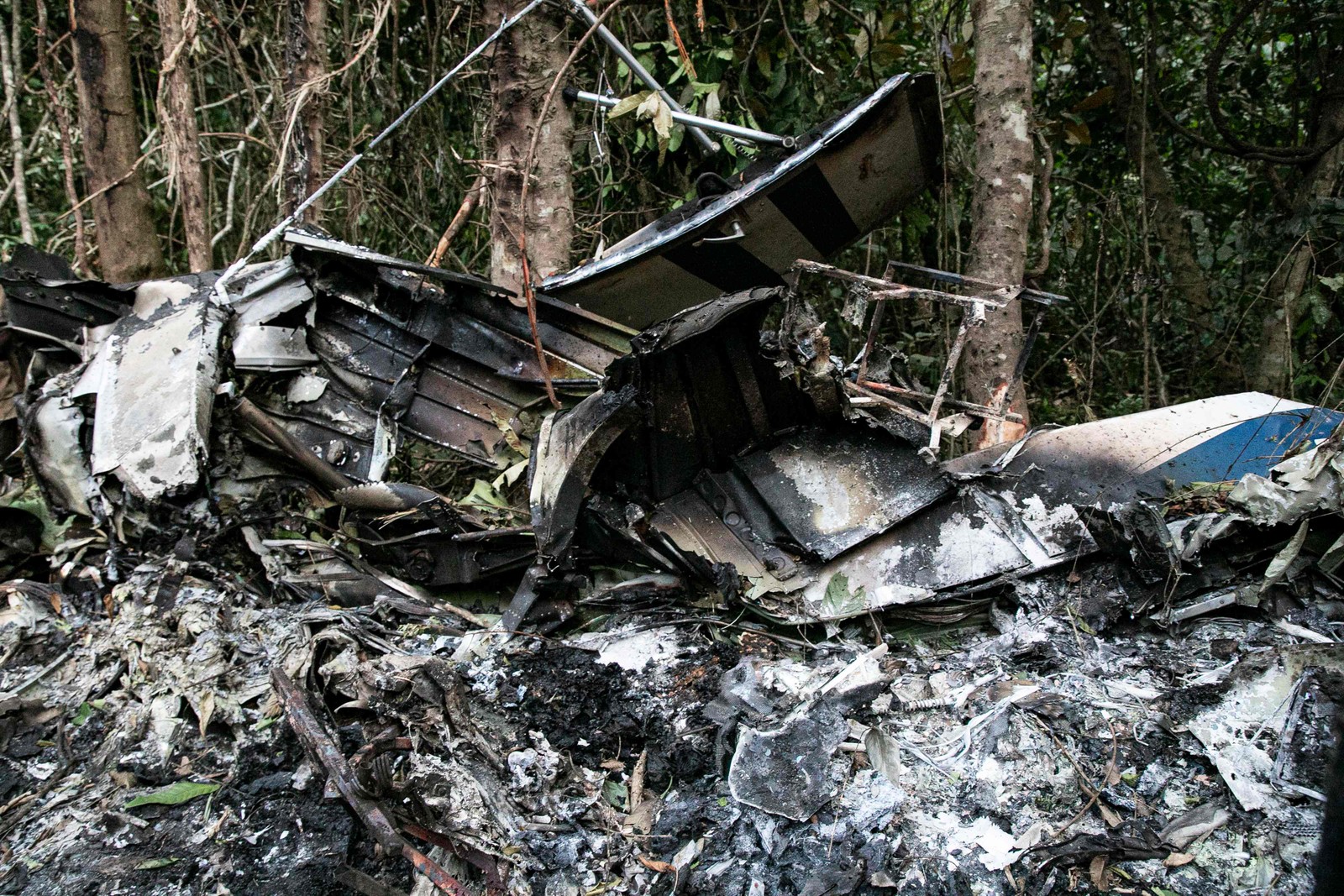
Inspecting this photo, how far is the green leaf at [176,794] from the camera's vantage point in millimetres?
2748

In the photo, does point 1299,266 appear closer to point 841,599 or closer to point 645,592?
point 841,599

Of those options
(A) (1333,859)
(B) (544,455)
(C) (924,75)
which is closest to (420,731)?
(B) (544,455)

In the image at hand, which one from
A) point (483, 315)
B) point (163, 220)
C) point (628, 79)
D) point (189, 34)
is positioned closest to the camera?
point (483, 315)

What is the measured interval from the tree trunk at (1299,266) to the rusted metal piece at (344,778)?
16.9 ft

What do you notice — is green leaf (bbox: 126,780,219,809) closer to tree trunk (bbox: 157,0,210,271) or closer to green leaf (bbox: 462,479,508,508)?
green leaf (bbox: 462,479,508,508)

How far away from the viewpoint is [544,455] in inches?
136

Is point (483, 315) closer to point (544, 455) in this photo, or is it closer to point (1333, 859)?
point (544, 455)

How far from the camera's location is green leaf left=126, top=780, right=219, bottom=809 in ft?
9.02

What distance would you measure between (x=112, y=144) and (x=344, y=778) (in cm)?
487

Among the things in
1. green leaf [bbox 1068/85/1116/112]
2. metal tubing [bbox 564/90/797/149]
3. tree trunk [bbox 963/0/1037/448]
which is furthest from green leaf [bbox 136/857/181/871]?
green leaf [bbox 1068/85/1116/112]

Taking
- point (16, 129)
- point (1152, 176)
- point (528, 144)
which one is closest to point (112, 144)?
point (16, 129)

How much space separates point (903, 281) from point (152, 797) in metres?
5.24

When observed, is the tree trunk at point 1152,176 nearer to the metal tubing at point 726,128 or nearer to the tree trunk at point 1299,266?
the tree trunk at point 1299,266

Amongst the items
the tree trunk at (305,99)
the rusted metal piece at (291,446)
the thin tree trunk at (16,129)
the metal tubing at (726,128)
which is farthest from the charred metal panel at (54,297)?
the thin tree trunk at (16,129)
